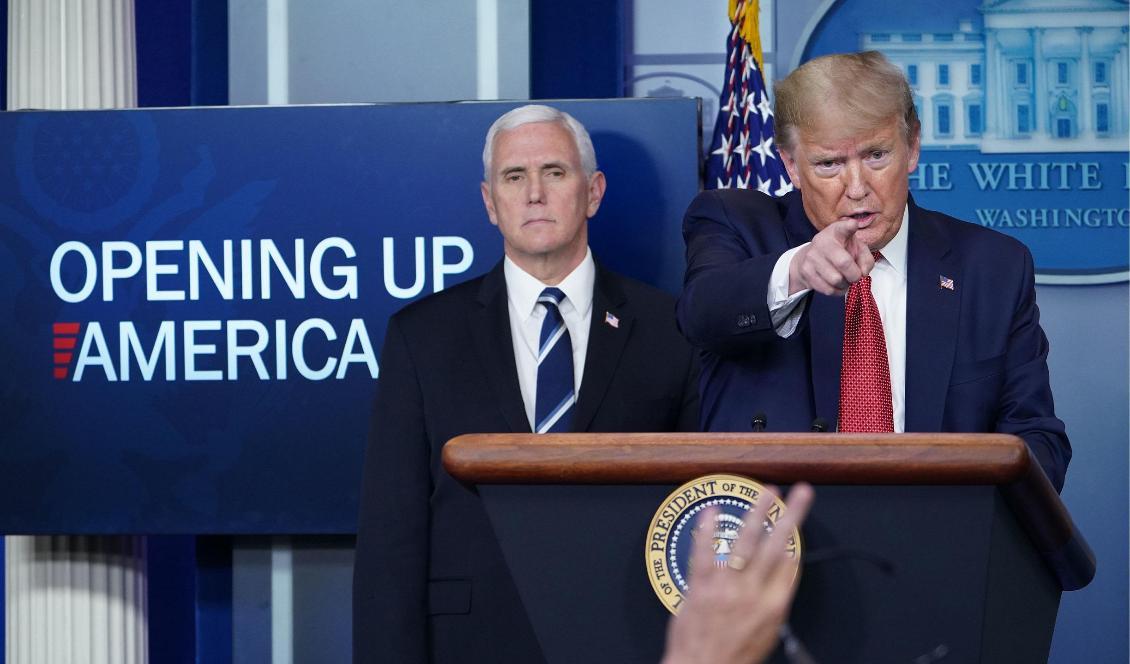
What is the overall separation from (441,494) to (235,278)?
0.92 meters

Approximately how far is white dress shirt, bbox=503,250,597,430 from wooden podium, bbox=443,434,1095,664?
1.44m

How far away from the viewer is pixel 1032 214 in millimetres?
3904

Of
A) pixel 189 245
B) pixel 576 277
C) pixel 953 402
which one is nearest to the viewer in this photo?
pixel 953 402

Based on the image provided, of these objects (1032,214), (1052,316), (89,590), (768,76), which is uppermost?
(768,76)

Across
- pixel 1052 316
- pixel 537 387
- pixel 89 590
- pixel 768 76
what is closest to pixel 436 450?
pixel 537 387

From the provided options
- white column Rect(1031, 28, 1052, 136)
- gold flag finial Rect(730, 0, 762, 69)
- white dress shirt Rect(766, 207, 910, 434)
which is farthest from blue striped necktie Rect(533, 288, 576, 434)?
white column Rect(1031, 28, 1052, 136)

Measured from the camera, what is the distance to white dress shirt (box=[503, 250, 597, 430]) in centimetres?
253

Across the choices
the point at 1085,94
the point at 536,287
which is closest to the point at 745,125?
the point at 536,287

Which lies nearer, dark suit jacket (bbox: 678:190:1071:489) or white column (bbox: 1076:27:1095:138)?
dark suit jacket (bbox: 678:190:1071:489)

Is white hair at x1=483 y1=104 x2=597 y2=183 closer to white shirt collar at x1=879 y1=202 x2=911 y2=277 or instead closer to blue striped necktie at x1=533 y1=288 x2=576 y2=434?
blue striped necktie at x1=533 y1=288 x2=576 y2=434

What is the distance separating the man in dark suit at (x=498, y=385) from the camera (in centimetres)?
239

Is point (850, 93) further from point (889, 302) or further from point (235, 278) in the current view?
point (235, 278)

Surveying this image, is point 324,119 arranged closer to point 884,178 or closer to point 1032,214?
point 884,178

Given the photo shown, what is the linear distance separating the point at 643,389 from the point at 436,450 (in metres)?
0.42
